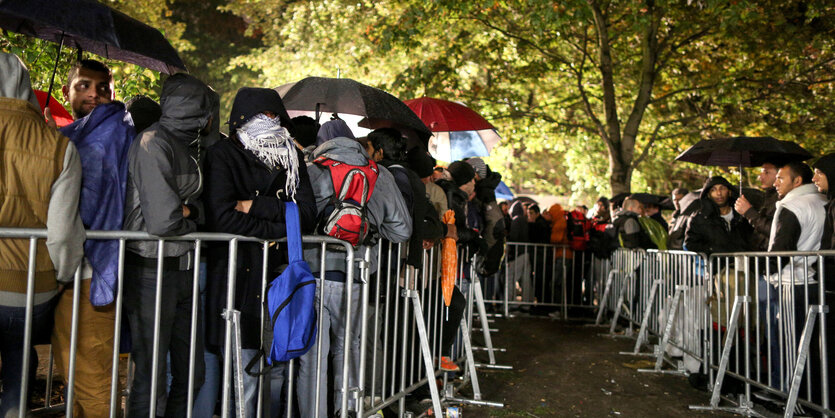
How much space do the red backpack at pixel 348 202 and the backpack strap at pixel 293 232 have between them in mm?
476

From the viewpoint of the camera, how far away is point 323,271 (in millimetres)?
4172

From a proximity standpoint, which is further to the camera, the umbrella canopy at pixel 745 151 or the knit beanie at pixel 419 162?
the umbrella canopy at pixel 745 151

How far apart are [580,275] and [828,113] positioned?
24.3 ft

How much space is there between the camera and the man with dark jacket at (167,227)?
11.3 feet

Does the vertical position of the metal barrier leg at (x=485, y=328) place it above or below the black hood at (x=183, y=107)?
below

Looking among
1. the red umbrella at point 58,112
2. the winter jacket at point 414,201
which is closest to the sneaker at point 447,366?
the winter jacket at point 414,201

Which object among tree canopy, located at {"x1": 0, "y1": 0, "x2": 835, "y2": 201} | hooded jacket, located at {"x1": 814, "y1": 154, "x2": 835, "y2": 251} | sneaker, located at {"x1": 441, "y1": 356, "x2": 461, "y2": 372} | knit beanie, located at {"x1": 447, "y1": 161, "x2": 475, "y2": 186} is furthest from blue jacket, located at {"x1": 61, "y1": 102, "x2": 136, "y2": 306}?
tree canopy, located at {"x1": 0, "y1": 0, "x2": 835, "y2": 201}

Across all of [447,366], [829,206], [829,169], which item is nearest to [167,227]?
[447,366]

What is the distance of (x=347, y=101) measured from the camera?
6172mm

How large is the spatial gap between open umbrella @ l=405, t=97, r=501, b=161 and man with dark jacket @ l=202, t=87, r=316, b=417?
165 inches

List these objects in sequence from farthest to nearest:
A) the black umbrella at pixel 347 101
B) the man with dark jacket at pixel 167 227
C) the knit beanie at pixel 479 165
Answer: the knit beanie at pixel 479 165 → the black umbrella at pixel 347 101 → the man with dark jacket at pixel 167 227

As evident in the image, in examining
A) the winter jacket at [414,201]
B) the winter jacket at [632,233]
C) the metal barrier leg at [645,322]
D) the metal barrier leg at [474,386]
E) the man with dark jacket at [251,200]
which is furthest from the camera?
the winter jacket at [632,233]

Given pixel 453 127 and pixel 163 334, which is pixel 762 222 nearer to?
pixel 453 127

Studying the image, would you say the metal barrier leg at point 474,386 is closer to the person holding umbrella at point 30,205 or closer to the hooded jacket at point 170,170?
the hooded jacket at point 170,170
